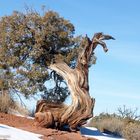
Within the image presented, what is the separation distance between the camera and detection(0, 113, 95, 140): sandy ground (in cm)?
1605

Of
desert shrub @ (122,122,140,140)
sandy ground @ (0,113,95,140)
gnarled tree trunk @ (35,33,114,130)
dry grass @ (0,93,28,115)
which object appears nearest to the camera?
sandy ground @ (0,113,95,140)

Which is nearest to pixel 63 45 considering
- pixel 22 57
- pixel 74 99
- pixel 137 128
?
pixel 22 57

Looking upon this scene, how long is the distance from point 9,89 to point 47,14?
4.05 metres

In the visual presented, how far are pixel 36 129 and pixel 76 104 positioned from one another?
2.31 metres

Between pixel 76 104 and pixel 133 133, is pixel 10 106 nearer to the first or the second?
pixel 76 104

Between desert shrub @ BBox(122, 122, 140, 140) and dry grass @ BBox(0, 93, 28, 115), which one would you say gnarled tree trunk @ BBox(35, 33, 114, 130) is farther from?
desert shrub @ BBox(122, 122, 140, 140)

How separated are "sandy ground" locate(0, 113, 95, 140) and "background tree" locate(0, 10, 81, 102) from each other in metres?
2.49

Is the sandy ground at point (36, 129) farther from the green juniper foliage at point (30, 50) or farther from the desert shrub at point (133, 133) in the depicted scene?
the desert shrub at point (133, 133)

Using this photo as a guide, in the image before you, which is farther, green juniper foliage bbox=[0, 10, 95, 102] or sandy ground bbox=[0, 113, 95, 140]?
green juniper foliage bbox=[0, 10, 95, 102]

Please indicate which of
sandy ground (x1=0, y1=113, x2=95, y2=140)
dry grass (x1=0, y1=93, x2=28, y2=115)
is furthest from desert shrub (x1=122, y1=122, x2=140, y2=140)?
dry grass (x1=0, y1=93, x2=28, y2=115)

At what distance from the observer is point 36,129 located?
17.1 metres

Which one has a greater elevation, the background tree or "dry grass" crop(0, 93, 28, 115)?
the background tree

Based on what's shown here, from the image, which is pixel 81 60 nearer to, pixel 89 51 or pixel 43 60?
pixel 89 51

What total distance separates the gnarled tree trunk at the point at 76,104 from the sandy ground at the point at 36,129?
602 millimetres
